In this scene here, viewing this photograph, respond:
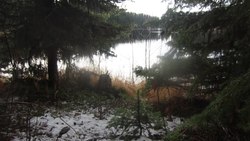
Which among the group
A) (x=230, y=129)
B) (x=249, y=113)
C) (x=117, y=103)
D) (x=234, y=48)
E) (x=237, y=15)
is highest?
(x=237, y=15)

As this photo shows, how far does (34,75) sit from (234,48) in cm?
597

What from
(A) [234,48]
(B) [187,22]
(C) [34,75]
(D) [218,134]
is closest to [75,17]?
(C) [34,75]

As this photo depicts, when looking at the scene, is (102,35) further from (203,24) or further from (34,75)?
(203,24)

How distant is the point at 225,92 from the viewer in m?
3.37

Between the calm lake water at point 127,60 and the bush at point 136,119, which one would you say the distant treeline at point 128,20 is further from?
the bush at point 136,119

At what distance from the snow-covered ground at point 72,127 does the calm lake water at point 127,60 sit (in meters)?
1.43

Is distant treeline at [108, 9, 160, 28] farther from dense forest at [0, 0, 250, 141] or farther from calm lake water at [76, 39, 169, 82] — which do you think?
calm lake water at [76, 39, 169, 82]

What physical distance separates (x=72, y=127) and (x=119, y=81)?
4764 millimetres

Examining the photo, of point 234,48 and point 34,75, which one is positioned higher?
point 234,48

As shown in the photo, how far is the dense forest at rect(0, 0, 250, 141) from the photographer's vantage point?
15.3 feet

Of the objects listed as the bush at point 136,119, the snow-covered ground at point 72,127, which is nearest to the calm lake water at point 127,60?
the bush at point 136,119

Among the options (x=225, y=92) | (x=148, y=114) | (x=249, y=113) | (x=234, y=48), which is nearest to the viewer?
(x=249, y=113)

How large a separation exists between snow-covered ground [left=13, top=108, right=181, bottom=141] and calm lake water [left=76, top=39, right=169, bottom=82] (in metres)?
1.43

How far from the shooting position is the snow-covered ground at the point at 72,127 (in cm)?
628
